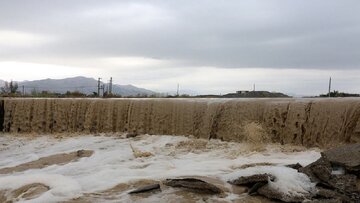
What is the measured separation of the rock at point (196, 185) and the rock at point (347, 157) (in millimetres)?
2246

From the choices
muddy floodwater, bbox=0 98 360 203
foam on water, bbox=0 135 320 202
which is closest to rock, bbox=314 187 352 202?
muddy floodwater, bbox=0 98 360 203

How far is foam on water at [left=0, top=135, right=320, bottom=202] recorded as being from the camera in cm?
854

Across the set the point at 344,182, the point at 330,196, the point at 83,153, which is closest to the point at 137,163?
the point at 83,153

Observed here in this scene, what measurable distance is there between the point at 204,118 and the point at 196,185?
6.05 m

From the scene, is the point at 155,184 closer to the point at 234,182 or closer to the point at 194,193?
the point at 194,193

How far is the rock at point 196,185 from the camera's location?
7.66 metres

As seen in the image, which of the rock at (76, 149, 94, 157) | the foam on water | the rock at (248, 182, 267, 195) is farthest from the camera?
the rock at (76, 149, 94, 157)

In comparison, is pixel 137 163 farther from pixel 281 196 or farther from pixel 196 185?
pixel 281 196

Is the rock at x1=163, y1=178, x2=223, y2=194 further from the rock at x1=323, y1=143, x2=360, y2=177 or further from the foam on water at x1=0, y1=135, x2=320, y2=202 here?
the rock at x1=323, y1=143, x2=360, y2=177

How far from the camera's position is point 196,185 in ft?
25.4

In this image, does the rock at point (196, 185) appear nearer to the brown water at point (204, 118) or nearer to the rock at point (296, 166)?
the rock at point (296, 166)

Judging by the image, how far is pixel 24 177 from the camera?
10070mm

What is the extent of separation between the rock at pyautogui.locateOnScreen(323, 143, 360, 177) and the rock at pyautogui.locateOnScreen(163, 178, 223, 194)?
2246 mm

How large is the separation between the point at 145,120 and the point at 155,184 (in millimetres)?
7104
